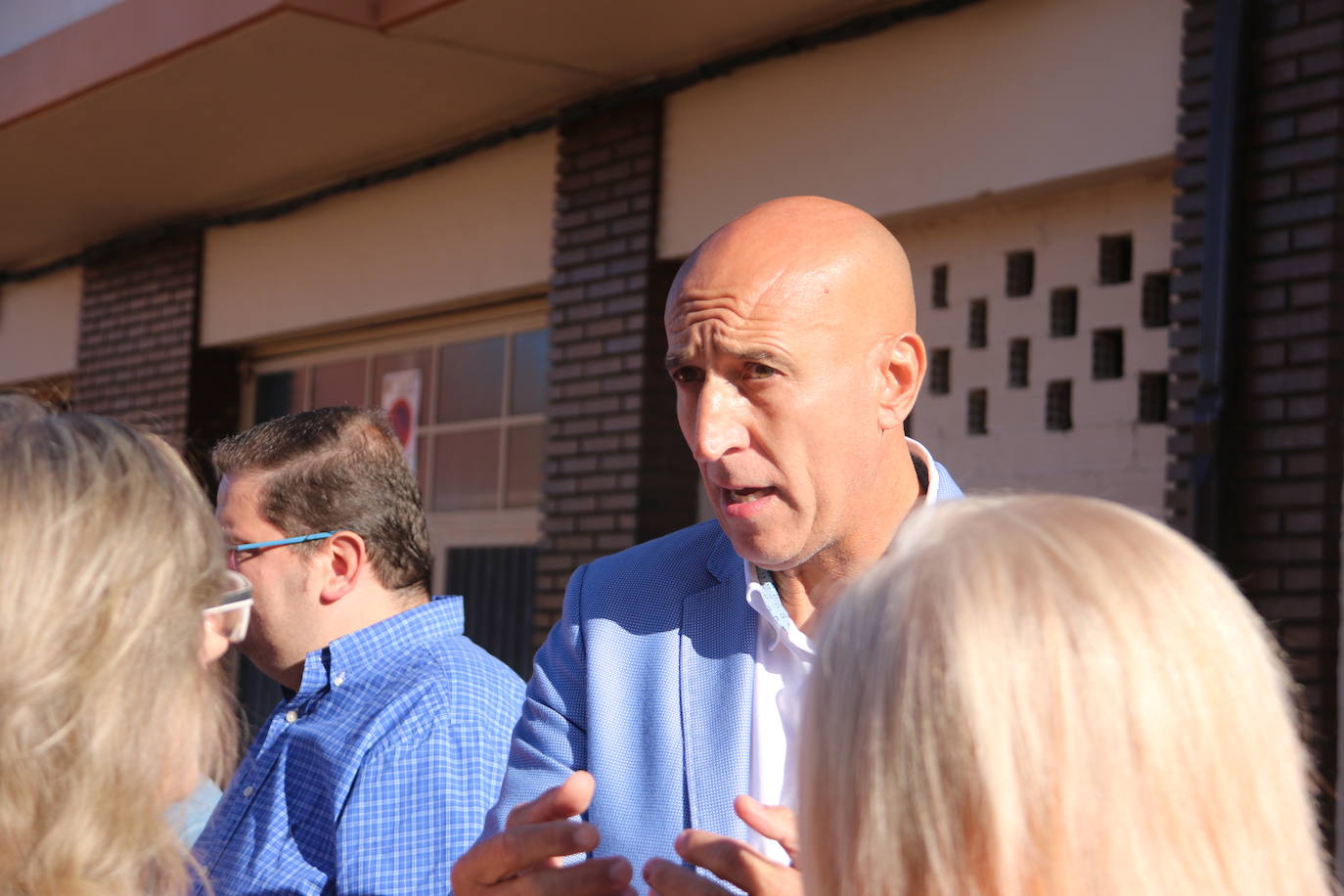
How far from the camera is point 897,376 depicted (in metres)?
2.30

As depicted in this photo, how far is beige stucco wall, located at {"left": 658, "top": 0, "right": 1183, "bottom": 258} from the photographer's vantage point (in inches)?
204

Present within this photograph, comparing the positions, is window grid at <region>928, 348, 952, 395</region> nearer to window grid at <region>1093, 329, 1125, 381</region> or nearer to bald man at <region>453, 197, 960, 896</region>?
window grid at <region>1093, 329, 1125, 381</region>

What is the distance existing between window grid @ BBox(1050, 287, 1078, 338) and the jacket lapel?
3581 millimetres

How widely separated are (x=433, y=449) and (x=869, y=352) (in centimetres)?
636

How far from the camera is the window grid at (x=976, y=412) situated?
581 centimetres

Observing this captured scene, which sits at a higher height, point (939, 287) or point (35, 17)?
point (35, 17)

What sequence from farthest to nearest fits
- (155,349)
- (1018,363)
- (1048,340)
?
(155,349)
(1018,363)
(1048,340)

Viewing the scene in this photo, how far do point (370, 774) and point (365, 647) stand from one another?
0.37m

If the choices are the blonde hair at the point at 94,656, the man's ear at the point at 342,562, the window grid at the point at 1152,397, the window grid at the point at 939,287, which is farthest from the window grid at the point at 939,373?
the blonde hair at the point at 94,656

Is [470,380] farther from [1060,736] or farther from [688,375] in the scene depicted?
[1060,736]

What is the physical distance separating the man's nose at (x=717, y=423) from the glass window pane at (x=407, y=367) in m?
6.34

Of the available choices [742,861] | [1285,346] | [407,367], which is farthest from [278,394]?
[742,861]

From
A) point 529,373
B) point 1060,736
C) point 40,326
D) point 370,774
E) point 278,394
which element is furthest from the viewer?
Answer: point 40,326

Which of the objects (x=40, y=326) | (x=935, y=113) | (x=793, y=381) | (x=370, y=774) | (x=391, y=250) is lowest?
(x=370, y=774)
